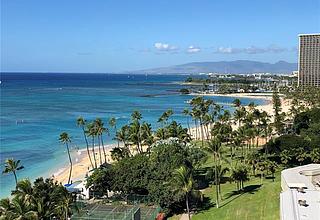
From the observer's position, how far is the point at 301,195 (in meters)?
31.6

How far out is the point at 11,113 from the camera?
5162 inches

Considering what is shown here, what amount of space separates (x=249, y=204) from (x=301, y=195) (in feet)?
32.5

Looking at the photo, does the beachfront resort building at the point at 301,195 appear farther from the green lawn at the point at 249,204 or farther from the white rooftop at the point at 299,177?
the green lawn at the point at 249,204

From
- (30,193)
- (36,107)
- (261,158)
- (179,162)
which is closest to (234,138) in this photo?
(261,158)

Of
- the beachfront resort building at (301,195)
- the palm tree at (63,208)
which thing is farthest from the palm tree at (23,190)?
the beachfront resort building at (301,195)

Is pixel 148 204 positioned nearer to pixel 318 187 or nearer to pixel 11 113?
pixel 318 187

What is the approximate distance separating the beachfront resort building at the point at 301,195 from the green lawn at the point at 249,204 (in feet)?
8.45

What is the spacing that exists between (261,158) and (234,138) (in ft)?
30.6

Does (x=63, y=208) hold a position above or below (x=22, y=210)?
below

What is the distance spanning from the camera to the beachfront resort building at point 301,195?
2675 cm

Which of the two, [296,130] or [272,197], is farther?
[296,130]

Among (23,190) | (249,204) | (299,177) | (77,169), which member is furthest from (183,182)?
(77,169)

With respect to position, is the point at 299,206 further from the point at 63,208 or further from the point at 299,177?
the point at 63,208

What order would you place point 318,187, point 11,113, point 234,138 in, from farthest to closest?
point 11,113 → point 234,138 → point 318,187
